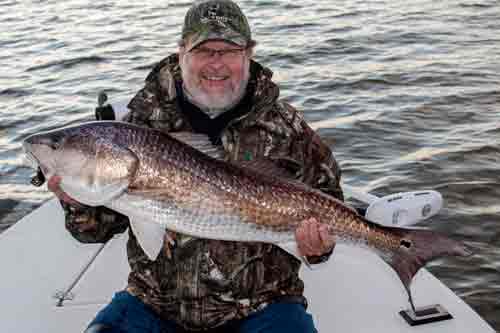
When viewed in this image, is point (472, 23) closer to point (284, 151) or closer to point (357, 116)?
point (357, 116)

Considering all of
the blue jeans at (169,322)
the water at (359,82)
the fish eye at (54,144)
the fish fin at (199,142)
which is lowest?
the water at (359,82)

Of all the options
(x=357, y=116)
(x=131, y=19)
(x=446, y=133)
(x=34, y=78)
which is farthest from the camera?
(x=131, y=19)

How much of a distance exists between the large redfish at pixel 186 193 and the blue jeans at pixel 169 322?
42cm

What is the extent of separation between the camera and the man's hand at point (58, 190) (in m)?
3.28

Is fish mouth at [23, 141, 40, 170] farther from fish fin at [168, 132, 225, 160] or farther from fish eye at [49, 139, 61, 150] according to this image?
fish fin at [168, 132, 225, 160]

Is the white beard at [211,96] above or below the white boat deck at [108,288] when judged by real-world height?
above

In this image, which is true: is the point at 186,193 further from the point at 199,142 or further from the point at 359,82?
the point at 359,82

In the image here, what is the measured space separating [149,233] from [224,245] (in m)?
0.55

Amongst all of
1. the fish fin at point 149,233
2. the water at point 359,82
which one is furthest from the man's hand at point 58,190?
the water at point 359,82

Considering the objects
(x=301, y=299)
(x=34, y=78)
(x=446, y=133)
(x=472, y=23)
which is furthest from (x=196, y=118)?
(x=472, y=23)

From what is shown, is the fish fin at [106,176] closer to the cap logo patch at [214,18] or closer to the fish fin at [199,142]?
the fish fin at [199,142]

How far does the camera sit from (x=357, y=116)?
10094 mm

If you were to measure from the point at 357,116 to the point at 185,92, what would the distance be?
646 centimetres

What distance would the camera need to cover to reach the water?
7867 millimetres
